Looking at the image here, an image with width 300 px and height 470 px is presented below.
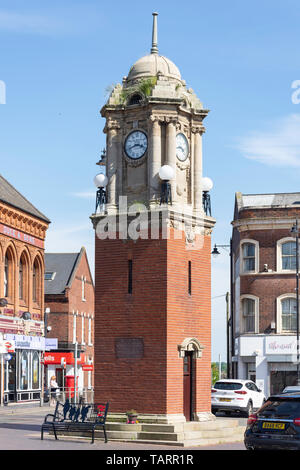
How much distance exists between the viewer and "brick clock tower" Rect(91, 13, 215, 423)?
2398 cm

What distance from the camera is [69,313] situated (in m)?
64.7

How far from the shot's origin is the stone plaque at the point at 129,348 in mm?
24125

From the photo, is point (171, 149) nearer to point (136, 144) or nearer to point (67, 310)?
point (136, 144)

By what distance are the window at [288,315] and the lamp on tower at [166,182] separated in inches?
1085

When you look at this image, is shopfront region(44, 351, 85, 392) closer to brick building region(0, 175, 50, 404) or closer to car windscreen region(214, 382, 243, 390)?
brick building region(0, 175, 50, 404)

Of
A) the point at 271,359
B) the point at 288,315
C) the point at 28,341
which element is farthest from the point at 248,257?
the point at 28,341

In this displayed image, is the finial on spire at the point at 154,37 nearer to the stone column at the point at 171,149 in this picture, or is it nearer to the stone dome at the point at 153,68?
the stone dome at the point at 153,68

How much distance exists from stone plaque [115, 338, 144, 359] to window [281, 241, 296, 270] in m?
27.8

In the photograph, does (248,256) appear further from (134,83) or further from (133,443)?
(133,443)

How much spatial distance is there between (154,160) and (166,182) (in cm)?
79

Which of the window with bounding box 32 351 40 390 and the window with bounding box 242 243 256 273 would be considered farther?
the window with bounding box 242 243 256 273

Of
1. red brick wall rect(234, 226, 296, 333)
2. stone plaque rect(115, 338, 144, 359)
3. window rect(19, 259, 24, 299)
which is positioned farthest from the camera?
red brick wall rect(234, 226, 296, 333)

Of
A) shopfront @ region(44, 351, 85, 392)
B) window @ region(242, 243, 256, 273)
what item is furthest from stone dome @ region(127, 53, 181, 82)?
shopfront @ region(44, 351, 85, 392)

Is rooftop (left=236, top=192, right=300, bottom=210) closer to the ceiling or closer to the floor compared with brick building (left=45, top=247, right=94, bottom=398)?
closer to the ceiling
